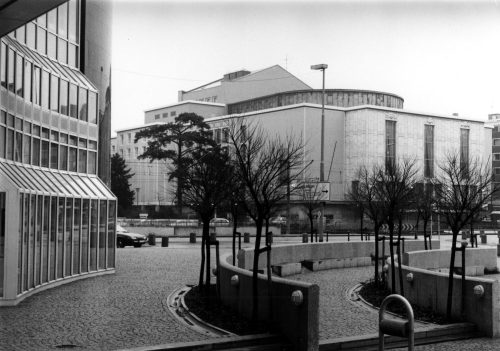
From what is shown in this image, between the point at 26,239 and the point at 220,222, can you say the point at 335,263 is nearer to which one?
the point at 26,239

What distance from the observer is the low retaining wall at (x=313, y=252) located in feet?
61.9

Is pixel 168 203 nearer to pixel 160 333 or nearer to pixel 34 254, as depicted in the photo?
pixel 34 254

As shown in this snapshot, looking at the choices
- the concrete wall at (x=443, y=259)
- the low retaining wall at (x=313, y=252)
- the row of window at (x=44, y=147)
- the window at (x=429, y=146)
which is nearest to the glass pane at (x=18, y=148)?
the row of window at (x=44, y=147)

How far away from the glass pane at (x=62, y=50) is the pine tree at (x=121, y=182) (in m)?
20.8

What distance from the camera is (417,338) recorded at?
10.9 m

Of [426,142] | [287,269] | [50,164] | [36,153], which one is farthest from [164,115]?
[426,142]

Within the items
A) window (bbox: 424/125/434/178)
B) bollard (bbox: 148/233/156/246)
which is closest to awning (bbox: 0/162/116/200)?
bollard (bbox: 148/233/156/246)

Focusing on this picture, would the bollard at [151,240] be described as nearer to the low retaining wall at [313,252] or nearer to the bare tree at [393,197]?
the bare tree at [393,197]

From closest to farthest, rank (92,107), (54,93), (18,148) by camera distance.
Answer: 1. (18,148)
2. (54,93)
3. (92,107)

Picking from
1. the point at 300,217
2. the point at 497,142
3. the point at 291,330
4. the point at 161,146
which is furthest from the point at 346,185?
the point at 291,330

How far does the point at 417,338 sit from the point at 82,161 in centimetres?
1102

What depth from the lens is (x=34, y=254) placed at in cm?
1432

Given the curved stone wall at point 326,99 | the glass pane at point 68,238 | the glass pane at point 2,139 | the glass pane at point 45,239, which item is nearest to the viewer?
the glass pane at point 2,139

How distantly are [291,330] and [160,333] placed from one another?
6.11 feet
